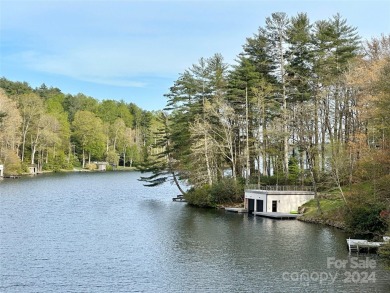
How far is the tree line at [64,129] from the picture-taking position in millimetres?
95688

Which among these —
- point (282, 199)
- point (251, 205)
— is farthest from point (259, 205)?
point (282, 199)

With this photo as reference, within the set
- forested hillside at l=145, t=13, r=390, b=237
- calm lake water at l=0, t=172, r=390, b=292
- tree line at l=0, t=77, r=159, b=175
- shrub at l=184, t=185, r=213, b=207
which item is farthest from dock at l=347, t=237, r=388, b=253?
tree line at l=0, t=77, r=159, b=175

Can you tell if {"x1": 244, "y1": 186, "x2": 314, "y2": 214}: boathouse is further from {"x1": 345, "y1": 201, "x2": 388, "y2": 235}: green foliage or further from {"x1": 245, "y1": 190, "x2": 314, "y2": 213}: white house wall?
{"x1": 345, "y1": 201, "x2": 388, "y2": 235}: green foliage

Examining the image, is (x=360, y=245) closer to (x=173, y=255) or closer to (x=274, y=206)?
(x=173, y=255)

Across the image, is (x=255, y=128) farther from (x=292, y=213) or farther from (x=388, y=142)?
(x=388, y=142)

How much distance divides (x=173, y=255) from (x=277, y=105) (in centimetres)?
2794

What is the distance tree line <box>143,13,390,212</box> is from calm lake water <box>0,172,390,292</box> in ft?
27.8

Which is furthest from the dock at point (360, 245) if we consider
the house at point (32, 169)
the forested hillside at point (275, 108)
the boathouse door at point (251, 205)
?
the house at point (32, 169)

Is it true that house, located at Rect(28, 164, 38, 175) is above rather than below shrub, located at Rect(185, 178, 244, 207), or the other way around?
above

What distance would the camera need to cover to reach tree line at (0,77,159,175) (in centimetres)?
9569

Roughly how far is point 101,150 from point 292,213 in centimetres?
9386

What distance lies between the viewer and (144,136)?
502 feet

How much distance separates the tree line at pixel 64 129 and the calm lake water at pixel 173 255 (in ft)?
134

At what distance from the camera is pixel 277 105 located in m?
51.2
